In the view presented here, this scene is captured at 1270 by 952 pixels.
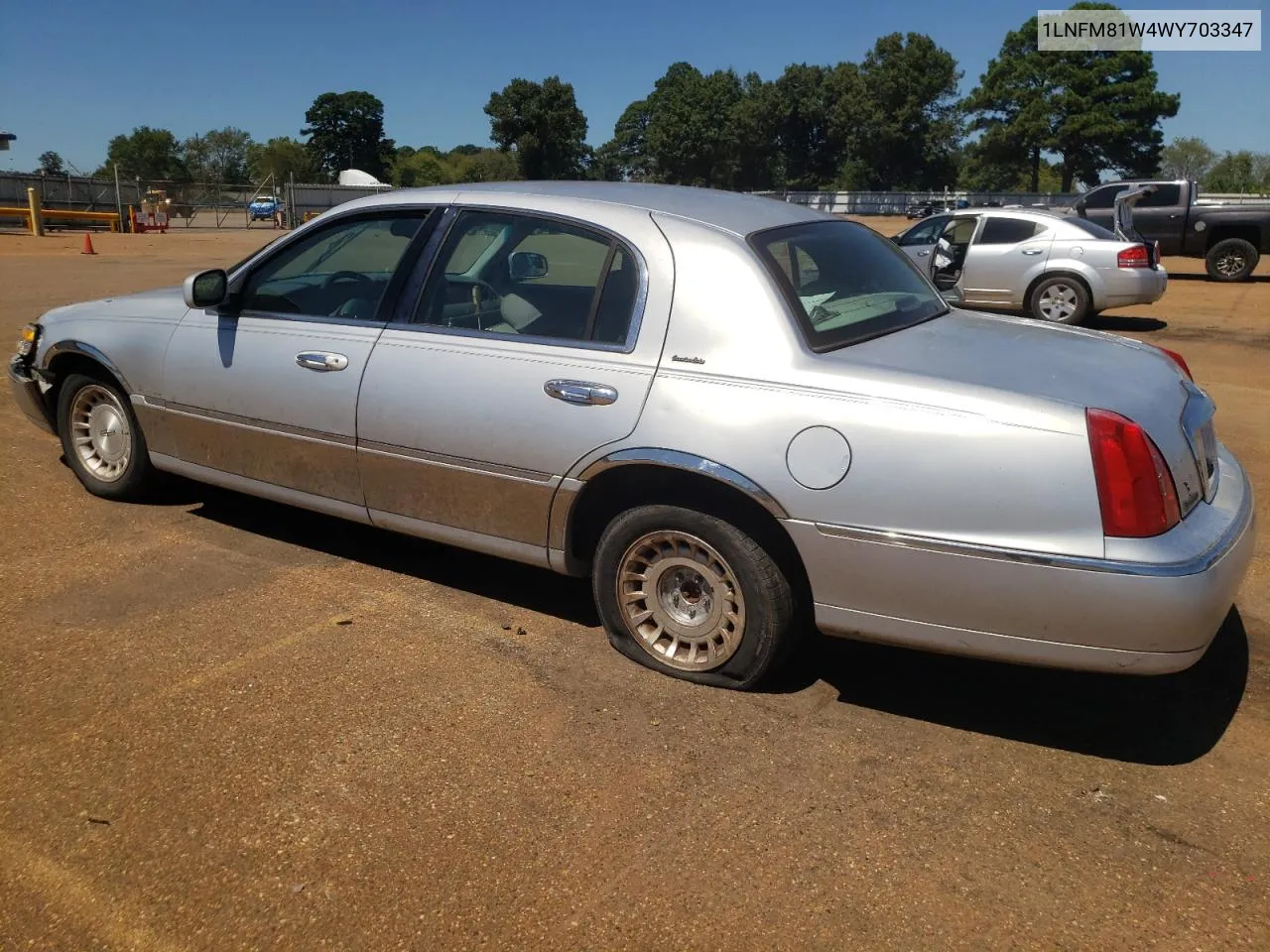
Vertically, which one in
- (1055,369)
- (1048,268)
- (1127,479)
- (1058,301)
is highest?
(1048,268)

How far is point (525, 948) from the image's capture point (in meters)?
2.42

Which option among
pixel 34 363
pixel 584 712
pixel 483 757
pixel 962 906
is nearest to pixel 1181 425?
pixel 962 906

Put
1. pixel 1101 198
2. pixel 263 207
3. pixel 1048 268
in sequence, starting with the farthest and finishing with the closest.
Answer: pixel 263 207 < pixel 1101 198 < pixel 1048 268

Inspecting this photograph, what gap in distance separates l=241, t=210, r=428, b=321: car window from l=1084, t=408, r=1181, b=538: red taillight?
8.97ft

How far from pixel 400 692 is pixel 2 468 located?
3812 mm

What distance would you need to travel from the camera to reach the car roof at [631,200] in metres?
3.82

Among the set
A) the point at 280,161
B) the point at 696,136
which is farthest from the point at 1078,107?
the point at 280,161

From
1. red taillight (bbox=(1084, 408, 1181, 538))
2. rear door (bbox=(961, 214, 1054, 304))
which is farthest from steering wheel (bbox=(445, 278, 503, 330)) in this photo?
rear door (bbox=(961, 214, 1054, 304))

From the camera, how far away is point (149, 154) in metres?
99.1

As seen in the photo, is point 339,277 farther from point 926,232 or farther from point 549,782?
point 926,232

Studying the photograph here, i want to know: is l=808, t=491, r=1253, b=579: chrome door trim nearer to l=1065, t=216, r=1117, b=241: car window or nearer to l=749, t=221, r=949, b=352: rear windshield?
l=749, t=221, r=949, b=352: rear windshield

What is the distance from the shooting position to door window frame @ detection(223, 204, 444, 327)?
13.8 ft

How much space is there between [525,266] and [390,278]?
1.80 ft

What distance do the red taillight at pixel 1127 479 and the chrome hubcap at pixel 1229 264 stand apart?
62.1ft
